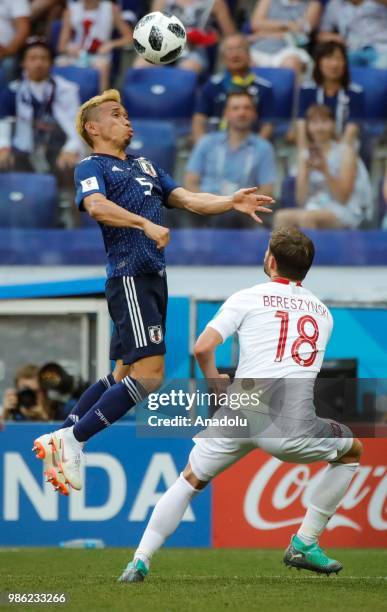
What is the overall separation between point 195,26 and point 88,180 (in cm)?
750

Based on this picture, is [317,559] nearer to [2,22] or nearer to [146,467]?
[146,467]

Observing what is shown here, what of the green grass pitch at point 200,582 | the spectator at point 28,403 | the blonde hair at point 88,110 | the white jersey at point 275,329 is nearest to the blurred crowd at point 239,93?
the spectator at point 28,403

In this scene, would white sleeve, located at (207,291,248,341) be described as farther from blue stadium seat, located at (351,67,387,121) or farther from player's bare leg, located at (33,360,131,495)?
blue stadium seat, located at (351,67,387,121)

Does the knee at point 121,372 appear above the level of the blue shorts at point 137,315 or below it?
below

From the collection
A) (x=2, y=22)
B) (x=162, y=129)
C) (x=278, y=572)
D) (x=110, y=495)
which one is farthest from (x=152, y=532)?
(x=2, y=22)

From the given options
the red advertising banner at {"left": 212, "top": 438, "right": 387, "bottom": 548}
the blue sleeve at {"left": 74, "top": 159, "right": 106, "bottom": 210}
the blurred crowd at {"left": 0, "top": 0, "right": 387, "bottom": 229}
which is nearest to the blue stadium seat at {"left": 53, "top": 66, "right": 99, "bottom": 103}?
the blurred crowd at {"left": 0, "top": 0, "right": 387, "bottom": 229}

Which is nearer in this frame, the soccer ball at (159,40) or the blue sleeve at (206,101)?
the soccer ball at (159,40)

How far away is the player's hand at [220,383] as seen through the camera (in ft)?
18.5

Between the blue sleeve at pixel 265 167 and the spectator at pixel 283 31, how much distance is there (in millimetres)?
1556

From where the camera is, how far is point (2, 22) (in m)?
13.5

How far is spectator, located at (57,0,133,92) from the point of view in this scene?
13.5 metres

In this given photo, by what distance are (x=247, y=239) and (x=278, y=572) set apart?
5.15 meters

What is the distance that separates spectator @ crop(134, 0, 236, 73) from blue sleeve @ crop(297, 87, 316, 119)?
132cm

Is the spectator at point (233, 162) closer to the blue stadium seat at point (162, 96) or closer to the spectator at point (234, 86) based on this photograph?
the spectator at point (234, 86)
